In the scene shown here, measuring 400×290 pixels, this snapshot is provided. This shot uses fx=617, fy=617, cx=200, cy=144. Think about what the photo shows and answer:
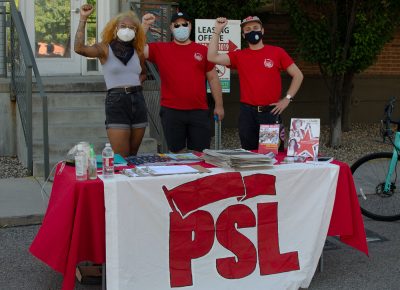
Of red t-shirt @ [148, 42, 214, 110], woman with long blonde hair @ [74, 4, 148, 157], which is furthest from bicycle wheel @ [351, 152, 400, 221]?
woman with long blonde hair @ [74, 4, 148, 157]

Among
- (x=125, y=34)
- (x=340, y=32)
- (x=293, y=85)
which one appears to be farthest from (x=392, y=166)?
(x=340, y=32)

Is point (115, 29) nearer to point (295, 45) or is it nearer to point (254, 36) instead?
point (254, 36)

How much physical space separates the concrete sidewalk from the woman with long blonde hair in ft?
3.03

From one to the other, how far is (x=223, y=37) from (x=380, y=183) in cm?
265

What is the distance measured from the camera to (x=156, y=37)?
9.43 meters

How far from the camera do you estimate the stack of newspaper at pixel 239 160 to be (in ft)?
14.0

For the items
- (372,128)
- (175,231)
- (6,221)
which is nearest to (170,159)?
(175,231)

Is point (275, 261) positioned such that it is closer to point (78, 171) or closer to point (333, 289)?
point (333, 289)

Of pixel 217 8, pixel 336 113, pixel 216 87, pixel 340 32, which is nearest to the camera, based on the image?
pixel 216 87

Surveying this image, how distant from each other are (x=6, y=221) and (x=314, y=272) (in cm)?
310

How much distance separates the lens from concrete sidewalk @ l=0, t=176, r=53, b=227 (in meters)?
6.05

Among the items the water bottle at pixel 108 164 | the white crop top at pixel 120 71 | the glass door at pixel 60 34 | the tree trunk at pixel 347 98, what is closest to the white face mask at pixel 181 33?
the white crop top at pixel 120 71

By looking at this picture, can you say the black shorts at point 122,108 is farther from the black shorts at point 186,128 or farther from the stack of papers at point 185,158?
the stack of papers at point 185,158

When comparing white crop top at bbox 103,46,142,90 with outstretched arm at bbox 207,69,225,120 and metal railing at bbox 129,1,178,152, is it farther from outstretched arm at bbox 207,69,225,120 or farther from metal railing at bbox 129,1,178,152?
metal railing at bbox 129,1,178,152
